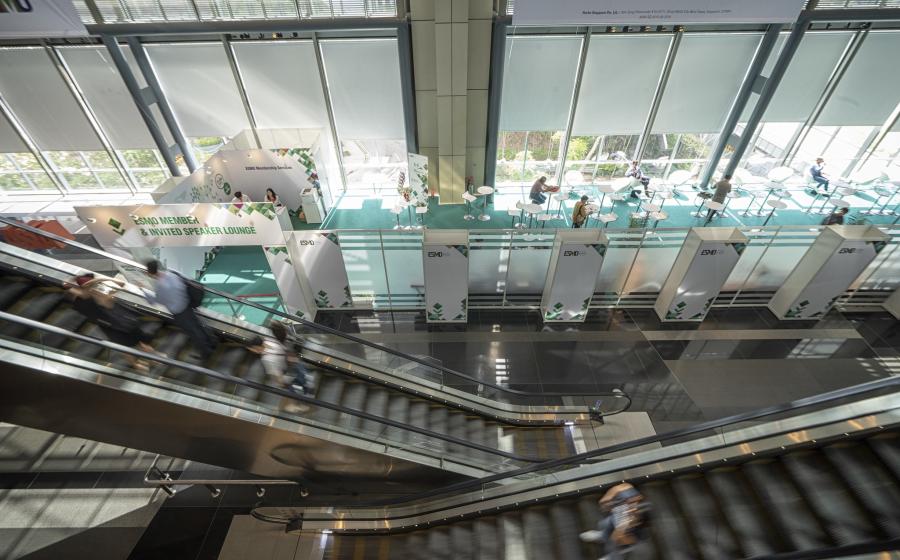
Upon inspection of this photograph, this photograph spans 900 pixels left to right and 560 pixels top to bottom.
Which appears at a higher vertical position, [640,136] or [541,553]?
[640,136]

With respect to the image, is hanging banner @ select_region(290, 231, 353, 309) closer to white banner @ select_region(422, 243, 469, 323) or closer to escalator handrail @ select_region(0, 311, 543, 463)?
white banner @ select_region(422, 243, 469, 323)

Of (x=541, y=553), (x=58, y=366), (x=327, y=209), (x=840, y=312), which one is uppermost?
(x=327, y=209)

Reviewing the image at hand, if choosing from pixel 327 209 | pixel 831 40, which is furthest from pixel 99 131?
pixel 831 40

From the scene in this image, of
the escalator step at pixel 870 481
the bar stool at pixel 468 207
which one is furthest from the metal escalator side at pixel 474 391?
the bar stool at pixel 468 207

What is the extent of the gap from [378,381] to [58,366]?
130 inches

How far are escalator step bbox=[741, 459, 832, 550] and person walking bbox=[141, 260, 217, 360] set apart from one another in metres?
5.94

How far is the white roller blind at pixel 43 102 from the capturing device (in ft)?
34.7

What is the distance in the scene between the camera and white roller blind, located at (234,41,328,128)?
10.7 m

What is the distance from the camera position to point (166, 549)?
4.72 meters

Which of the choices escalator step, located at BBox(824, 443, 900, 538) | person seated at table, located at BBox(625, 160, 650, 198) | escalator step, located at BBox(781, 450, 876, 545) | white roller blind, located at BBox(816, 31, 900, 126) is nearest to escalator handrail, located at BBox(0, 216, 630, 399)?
escalator step, located at BBox(781, 450, 876, 545)

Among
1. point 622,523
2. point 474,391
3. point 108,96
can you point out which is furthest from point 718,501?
point 108,96

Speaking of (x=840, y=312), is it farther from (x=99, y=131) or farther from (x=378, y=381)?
(x=99, y=131)

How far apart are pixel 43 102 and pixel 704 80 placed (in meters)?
19.4

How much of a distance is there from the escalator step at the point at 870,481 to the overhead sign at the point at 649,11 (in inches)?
359
